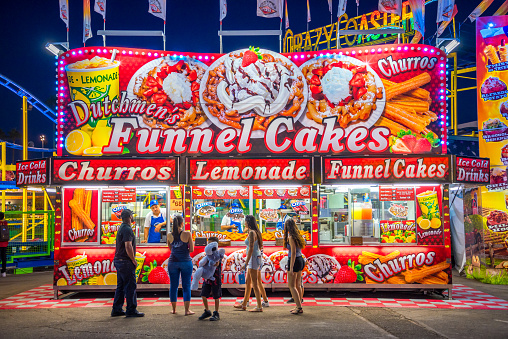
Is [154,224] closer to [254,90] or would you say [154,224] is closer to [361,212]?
[254,90]

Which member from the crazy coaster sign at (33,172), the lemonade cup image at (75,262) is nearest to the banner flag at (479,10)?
the crazy coaster sign at (33,172)

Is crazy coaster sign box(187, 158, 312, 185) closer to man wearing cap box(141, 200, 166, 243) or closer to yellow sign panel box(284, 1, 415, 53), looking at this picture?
man wearing cap box(141, 200, 166, 243)

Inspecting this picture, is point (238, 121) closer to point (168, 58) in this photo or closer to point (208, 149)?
point (208, 149)

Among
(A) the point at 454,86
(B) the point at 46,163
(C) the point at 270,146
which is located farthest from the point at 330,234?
(A) the point at 454,86

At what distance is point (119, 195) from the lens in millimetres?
11469

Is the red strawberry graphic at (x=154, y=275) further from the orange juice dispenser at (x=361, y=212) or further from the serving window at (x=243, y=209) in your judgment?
the orange juice dispenser at (x=361, y=212)

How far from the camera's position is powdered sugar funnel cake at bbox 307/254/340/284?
1055cm

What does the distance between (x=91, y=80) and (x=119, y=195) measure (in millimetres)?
3028

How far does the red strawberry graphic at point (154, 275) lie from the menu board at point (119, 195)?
6.20 feet

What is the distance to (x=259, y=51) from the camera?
1180 centimetres

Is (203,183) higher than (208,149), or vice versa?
(208,149)

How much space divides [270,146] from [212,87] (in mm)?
2151

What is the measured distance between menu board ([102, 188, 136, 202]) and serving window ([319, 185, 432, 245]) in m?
4.87

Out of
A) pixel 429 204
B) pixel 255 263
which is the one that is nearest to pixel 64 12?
pixel 255 263
